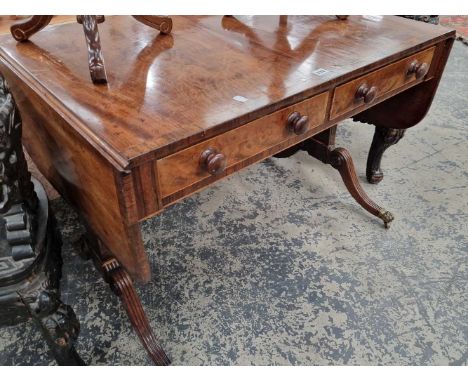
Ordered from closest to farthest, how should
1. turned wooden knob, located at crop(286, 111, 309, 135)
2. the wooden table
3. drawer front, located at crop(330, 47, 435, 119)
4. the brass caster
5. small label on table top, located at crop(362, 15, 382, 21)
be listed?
the wooden table
turned wooden knob, located at crop(286, 111, 309, 135)
drawer front, located at crop(330, 47, 435, 119)
small label on table top, located at crop(362, 15, 382, 21)
the brass caster

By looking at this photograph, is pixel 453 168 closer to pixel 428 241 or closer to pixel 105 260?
A: pixel 428 241

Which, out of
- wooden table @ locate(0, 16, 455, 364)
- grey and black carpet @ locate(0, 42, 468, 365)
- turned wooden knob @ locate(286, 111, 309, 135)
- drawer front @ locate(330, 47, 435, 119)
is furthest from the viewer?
grey and black carpet @ locate(0, 42, 468, 365)

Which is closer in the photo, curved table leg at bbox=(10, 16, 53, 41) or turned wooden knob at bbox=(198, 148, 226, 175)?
turned wooden knob at bbox=(198, 148, 226, 175)

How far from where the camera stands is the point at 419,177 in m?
1.92

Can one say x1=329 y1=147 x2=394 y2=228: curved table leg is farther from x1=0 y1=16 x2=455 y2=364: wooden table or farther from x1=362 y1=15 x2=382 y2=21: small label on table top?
x1=362 y1=15 x2=382 y2=21: small label on table top

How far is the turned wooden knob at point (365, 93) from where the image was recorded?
1.09m

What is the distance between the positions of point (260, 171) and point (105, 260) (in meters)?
1.00

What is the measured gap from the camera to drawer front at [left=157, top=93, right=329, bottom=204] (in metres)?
0.79

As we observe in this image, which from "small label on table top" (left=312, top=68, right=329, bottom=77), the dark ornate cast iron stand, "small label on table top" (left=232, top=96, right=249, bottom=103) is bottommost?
the dark ornate cast iron stand

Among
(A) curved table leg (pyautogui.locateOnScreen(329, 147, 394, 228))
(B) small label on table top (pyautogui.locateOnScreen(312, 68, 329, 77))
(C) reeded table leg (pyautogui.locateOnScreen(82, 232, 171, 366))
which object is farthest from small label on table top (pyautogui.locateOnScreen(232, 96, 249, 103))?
(A) curved table leg (pyautogui.locateOnScreen(329, 147, 394, 228))

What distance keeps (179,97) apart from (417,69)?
79cm


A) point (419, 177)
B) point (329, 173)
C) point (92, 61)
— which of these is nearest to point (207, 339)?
point (92, 61)

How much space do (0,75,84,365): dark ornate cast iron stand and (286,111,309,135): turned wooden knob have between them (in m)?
0.57

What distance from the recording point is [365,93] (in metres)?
1.10
